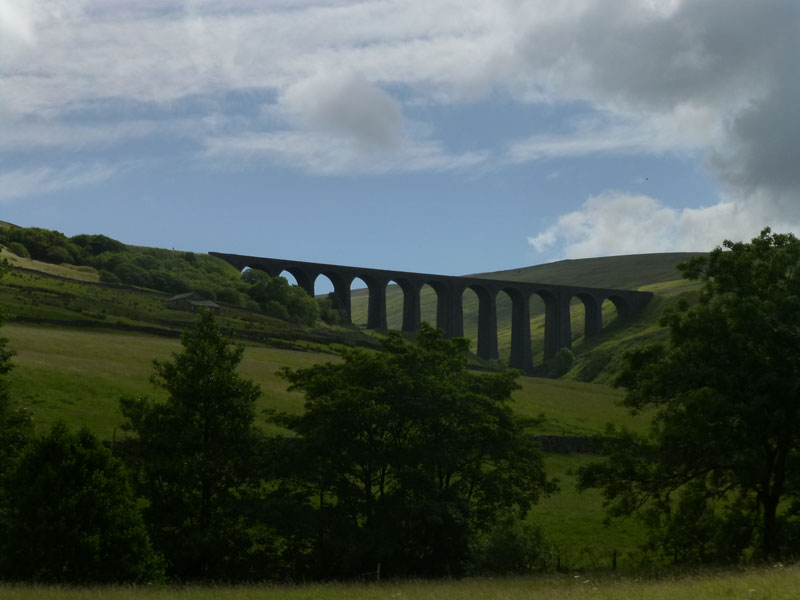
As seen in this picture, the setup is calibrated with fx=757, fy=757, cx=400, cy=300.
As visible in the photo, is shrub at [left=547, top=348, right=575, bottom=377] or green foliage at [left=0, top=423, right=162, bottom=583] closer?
green foliage at [left=0, top=423, right=162, bottom=583]

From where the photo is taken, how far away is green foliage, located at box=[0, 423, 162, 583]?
73.6ft

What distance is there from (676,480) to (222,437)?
16243 mm

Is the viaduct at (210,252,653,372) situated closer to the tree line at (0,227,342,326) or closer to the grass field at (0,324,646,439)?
the tree line at (0,227,342,326)

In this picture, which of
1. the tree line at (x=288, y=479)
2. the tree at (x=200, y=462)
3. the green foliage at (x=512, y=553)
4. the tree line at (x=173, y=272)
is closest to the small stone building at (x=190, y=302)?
the tree line at (x=173, y=272)

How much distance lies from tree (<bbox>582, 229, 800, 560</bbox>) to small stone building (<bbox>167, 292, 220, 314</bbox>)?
8186 cm

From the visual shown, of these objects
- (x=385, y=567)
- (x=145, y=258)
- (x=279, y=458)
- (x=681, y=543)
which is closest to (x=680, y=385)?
(x=681, y=543)

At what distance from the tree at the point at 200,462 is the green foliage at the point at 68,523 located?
7.42 feet

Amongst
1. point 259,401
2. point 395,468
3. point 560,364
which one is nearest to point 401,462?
point 395,468

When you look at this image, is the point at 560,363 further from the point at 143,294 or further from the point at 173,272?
the point at 143,294

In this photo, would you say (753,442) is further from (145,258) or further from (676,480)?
(145,258)

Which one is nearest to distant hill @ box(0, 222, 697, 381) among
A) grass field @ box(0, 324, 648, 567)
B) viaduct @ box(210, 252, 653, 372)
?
viaduct @ box(210, 252, 653, 372)

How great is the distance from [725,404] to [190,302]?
92209mm

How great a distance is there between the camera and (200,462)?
26.2 m

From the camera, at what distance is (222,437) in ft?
90.7
